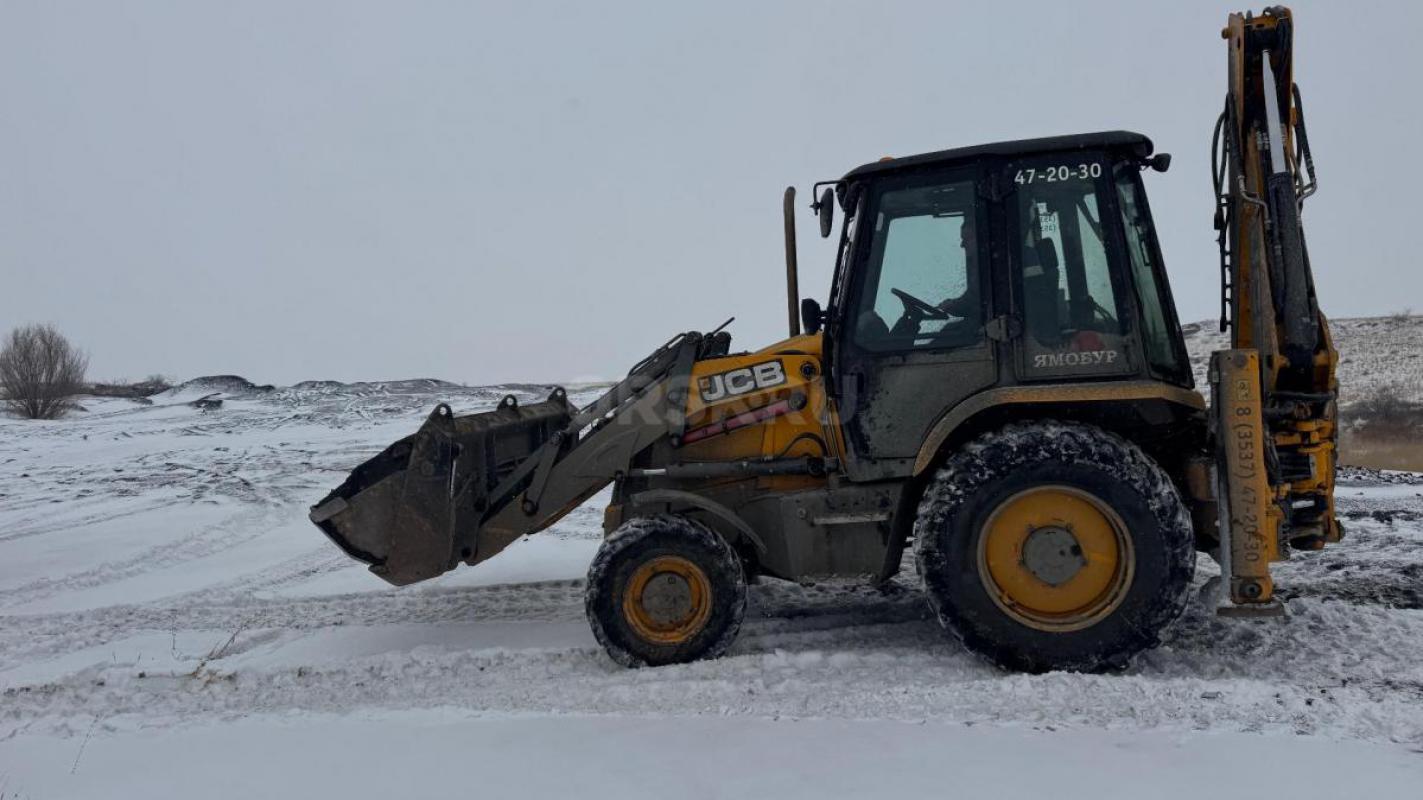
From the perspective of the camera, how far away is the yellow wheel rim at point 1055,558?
4.21 meters

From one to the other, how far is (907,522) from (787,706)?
4.23ft

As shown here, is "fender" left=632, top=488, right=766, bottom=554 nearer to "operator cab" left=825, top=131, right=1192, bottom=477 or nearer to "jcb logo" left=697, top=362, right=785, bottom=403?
"jcb logo" left=697, top=362, right=785, bottom=403

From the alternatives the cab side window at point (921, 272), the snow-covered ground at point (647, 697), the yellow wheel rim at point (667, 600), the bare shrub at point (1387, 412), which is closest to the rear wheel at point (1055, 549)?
the snow-covered ground at point (647, 697)

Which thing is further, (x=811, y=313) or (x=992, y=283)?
(x=811, y=313)

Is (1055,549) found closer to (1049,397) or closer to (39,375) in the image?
(1049,397)

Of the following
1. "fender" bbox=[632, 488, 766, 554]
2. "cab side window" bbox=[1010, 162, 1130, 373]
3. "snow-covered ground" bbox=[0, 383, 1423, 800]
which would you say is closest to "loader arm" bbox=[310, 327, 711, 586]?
"fender" bbox=[632, 488, 766, 554]

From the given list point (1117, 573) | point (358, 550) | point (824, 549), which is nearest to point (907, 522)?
point (824, 549)

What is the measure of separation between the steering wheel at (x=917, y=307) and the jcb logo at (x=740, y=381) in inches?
30.4

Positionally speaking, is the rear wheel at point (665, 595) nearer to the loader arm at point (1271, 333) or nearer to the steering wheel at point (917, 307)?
the steering wheel at point (917, 307)

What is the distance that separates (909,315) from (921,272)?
221 millimetres

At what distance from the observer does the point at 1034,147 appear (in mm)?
4477

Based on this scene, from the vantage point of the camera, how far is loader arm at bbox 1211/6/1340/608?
416 centimetres

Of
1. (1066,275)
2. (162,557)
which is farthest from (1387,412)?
(162,557)

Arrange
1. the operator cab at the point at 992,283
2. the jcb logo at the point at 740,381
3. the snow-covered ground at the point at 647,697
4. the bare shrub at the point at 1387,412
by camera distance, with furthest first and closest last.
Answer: the bare shrub at the point at 1387,412 < the jcb logo at the point at 740,381 < the operator cab at the point at 992,283 < the snow-covered ground at the point at 647,697
